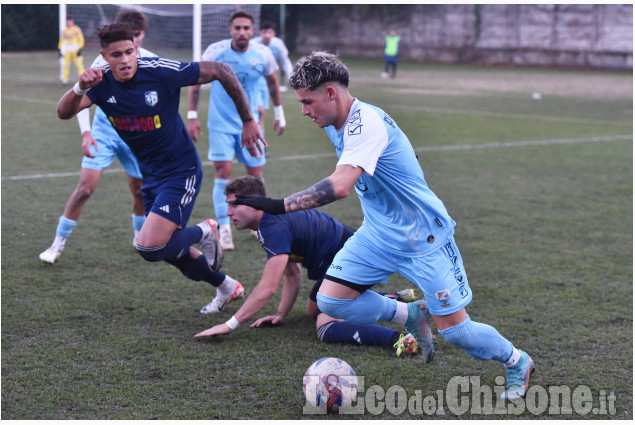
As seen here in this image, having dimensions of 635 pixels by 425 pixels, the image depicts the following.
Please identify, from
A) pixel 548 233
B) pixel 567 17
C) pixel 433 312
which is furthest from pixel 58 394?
pixel 567 17

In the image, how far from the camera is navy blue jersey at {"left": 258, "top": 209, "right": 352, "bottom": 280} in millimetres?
5270

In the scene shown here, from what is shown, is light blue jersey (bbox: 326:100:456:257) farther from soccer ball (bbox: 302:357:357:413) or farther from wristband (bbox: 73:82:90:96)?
wristband (bbox: 73:82:90:96)

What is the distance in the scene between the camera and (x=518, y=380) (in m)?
4.44

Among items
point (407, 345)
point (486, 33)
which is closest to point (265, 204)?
point (407, 345)

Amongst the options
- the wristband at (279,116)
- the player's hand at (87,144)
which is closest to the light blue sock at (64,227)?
the player's hand at (87,144)

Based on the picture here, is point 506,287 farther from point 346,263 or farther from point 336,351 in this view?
point 346,263

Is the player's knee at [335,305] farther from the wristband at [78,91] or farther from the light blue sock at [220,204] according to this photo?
the light blue sock at [220,204]

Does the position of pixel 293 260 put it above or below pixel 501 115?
above

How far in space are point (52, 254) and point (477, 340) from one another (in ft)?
14.3

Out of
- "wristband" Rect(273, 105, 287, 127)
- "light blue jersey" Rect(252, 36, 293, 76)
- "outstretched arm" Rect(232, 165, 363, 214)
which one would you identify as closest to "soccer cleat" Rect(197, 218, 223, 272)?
"outstretched arm" Rect(232, 165, 363, 214)

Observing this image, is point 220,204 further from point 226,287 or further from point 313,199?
point 313,199

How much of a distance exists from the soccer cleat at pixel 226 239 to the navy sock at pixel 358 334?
262cm

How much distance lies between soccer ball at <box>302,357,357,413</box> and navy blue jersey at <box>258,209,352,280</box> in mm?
Result: 1078

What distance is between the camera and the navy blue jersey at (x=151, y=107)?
548 centimetres
